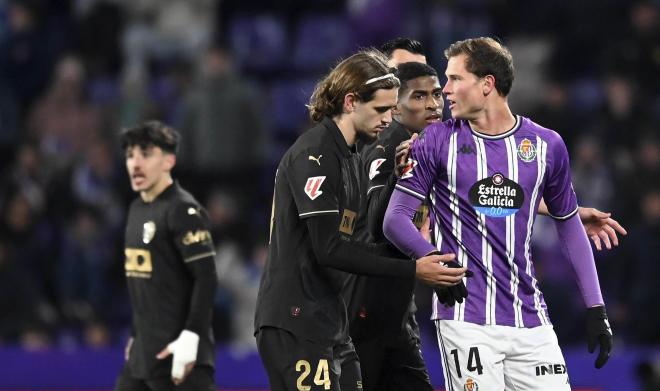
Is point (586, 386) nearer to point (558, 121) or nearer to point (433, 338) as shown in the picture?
point (433, 338)

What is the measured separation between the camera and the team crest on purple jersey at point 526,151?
5.36 meters

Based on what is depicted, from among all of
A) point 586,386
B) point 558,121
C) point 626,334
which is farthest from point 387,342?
point 558,121

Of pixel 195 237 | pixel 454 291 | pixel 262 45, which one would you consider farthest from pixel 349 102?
pixel 262 45

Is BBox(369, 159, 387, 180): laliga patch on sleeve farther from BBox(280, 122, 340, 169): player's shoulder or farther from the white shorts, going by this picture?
the white shorts

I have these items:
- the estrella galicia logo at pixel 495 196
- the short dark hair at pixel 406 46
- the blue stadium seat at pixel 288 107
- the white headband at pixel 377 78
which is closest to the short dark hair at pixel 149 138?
the short dark hair at pixel 406 46

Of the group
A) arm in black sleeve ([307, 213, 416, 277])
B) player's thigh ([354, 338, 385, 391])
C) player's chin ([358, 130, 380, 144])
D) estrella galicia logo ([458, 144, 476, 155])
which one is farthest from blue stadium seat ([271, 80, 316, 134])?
arm in black sleeve ([307, 213, 416, 277])

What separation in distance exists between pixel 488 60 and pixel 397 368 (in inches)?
65.3

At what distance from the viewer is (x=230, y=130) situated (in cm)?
1229

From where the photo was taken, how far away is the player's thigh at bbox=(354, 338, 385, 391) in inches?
242

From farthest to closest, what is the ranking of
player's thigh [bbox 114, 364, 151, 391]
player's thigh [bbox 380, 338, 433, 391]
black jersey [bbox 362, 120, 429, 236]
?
player's thigh [bbox 114, 364, 151, 391] → player's thigh [bbox 380, 338, 433, 391] → black jersey [bbox 362, 120, 429, 236]

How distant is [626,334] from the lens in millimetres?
10750

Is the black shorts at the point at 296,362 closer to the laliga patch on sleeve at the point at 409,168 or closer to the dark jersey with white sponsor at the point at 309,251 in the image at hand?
the dark jersey with white sponsor at the point at 309,251

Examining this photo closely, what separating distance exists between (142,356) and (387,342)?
5.38 ft

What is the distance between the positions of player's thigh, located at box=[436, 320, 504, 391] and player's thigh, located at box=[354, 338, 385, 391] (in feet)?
2.80
